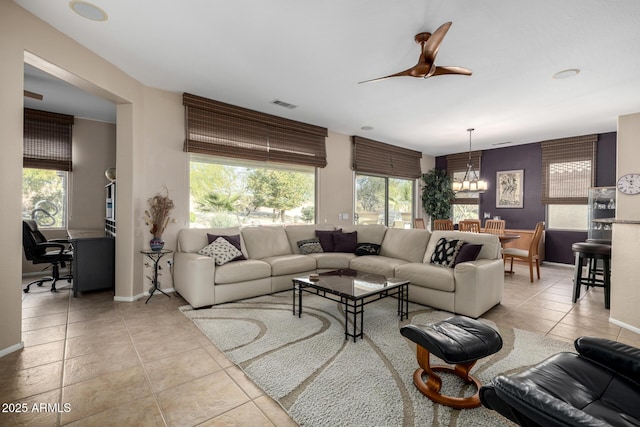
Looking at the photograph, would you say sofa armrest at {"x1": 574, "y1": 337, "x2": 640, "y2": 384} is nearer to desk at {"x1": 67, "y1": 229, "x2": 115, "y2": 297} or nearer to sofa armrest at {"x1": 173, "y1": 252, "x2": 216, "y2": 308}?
sofa armrest at {"x1": 173, "y1": 252, "x2": 216, "y2": 308}

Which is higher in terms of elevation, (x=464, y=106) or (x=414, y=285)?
(x=464, y=106)

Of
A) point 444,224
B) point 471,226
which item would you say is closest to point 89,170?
point 444,224

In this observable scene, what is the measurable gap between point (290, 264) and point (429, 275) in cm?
184

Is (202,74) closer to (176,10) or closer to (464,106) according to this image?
(176,10)

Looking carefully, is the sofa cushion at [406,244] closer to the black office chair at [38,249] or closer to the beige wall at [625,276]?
the beige wall at [625,276]

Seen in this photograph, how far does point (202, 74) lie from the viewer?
3.61 m

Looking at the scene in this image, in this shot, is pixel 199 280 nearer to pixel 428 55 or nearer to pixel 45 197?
pixel 428 55

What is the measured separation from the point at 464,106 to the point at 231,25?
3514mm

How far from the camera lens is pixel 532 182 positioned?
6.91 metres

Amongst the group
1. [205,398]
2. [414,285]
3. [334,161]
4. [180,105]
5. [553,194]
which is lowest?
[205,398]

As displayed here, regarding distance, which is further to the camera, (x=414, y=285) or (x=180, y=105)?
(x=180, y=105)

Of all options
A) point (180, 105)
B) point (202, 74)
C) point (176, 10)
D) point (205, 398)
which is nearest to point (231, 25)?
point (176, 10)

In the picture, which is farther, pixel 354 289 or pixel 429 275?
pixel 429 275

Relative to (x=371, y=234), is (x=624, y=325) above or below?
below
